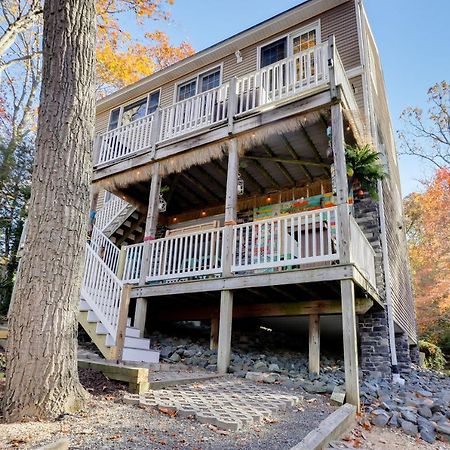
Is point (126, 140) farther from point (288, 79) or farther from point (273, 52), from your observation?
point (273, 52)

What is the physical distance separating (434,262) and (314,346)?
14833 mm

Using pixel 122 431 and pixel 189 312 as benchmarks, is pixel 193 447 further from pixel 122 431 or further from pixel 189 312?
pixel 189 312

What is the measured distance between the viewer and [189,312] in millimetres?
7988

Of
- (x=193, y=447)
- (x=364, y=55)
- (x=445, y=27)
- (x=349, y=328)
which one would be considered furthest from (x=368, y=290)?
(x=445, y=27)

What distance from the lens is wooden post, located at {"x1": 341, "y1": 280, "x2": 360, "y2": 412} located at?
4.63m

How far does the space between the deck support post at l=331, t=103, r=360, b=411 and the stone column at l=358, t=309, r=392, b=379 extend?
211cm

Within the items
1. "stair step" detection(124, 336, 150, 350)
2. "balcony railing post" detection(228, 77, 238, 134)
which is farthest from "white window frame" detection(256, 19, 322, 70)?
"stair step" detection(124, 336, 150, 350)

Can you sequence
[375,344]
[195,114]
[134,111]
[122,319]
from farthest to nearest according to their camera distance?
[134,111]
[195,114]
[375,344]
[122,319]

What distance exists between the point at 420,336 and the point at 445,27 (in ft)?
44.1

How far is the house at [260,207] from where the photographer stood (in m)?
5.90

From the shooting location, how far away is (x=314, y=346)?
642cm

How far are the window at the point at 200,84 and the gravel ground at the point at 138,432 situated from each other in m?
9.68

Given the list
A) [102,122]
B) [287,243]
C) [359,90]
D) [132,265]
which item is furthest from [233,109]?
[102,122]

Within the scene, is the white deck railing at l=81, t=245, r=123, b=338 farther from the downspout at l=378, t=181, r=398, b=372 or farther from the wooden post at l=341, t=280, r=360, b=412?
the downspout at l=378, t=181, r=398, b=372
